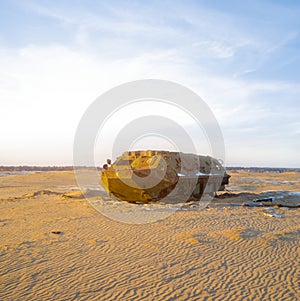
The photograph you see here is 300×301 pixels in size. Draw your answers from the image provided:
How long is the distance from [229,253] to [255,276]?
1.47 meters

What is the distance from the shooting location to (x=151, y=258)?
762 cm

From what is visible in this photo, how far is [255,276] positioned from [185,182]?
11085 millimetres

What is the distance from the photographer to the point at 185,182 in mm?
17625

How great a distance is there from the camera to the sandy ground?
19.0ft

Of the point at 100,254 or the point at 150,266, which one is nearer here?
the point at 150,266

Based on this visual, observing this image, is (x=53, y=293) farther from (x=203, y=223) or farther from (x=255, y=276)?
(x=203, y=223)

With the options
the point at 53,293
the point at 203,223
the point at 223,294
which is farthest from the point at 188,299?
the point at 203,223

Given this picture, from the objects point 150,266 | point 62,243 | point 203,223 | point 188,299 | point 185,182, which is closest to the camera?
point 188,299

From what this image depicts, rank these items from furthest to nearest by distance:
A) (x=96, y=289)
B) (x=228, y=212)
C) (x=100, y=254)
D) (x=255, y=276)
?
(x=228, y=212)
(x=100, y=254)
(x=255, y=276)
(x=96, y=289)

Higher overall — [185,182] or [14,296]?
[185,182]

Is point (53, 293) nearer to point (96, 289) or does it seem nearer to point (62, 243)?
point (96, 289)

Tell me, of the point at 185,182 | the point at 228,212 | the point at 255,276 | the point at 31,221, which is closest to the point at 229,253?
the point at 255,276

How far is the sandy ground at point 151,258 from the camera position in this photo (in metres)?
5.80

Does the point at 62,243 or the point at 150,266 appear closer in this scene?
the point at 150,266
